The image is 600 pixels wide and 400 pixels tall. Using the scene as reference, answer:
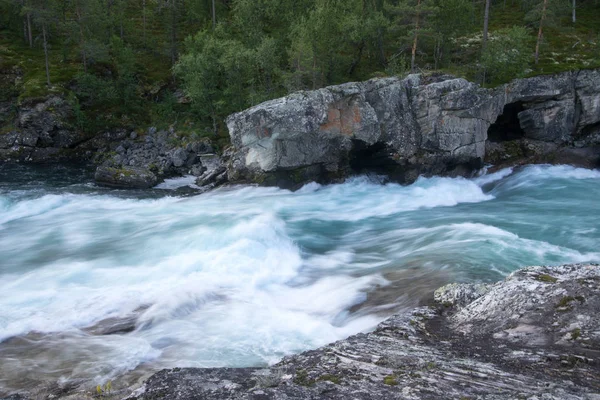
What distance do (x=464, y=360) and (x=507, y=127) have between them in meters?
31.4

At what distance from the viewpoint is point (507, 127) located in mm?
33500

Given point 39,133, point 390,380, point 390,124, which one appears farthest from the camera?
point 39,133

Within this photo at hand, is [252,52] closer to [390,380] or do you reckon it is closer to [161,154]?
[161,154]

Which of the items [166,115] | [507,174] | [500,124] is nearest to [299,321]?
[507,174]

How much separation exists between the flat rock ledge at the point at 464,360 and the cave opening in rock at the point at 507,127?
27.7m

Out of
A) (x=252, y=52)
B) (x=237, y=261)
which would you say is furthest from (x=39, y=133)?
(x=237, y=261)

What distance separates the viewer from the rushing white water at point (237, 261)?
992cm

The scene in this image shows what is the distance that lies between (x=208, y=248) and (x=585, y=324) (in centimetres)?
1237

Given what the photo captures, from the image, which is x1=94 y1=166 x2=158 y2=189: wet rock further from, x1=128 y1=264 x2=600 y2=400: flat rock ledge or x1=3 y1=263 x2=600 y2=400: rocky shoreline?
x1=128 y1=264 x2=600 y2=400: flat rock ledge

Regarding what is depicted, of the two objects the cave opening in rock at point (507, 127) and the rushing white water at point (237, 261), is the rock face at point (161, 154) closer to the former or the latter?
the rushing white water at point (237, 261)

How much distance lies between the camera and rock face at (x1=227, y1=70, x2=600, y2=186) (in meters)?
27.0

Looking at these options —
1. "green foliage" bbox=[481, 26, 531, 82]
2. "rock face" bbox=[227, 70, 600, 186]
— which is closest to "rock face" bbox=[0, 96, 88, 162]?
"rock face" bbox=[227, 70, 600, 186]

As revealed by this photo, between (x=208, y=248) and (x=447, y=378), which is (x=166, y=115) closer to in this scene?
(x=208, y=248)

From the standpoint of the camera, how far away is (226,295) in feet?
41.2
